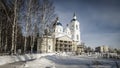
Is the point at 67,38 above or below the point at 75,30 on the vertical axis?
below

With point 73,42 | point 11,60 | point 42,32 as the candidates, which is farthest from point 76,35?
point 11,60

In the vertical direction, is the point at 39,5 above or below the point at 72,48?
above

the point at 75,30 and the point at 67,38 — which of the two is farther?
the point at 75,30

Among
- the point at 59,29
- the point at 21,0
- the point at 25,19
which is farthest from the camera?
the point at 59,29

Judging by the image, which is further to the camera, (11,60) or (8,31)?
(8,31)

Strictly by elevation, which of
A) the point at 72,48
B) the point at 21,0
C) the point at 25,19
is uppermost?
the point at 21,0

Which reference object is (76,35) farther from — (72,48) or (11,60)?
(11,60)

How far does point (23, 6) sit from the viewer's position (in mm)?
31734

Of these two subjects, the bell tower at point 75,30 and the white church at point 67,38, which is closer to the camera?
the white church at point 67,38

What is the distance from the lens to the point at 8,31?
1449 inches

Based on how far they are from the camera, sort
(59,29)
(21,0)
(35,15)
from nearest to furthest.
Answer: (21,0), (35,15), (59,29)

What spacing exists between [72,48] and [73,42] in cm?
309

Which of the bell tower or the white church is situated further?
the bell tower

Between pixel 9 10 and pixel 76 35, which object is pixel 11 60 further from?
pixel 76 35
